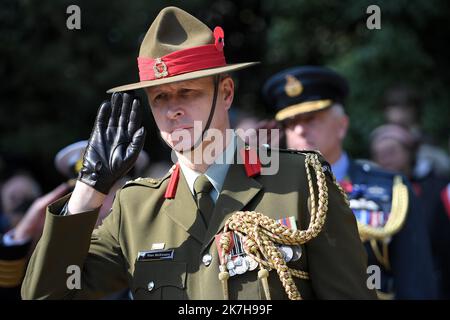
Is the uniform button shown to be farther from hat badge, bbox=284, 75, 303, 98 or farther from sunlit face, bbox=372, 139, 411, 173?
sunlit face, bbox=372, 139, 411, 173

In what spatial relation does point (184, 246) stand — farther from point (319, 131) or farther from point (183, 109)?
point (319, 131)

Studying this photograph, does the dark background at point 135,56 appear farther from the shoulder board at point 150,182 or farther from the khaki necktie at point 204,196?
the khaki necktie at point 204,196

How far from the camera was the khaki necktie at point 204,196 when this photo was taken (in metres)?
3.11

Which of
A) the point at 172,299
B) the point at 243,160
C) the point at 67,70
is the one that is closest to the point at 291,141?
the point at 243,160

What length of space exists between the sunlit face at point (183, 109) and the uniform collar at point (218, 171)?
3.7 inches

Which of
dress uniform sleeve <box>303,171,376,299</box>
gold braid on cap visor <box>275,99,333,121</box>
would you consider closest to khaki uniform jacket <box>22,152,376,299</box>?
dress uniform sleeve <box>303,171,376,299</box>

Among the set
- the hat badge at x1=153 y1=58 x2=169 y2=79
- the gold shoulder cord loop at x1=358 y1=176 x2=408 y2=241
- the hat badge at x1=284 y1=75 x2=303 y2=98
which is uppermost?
the hat badge at x1=284 y1=75 x2=303 y2=98

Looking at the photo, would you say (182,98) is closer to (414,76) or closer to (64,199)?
(64,199)

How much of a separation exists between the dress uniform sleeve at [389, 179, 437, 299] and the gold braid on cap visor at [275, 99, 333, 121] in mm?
808

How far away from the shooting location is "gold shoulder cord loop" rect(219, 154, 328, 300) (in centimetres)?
292

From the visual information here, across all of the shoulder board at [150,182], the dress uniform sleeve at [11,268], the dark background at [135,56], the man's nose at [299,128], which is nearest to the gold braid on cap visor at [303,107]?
the man's nose at [299,128]

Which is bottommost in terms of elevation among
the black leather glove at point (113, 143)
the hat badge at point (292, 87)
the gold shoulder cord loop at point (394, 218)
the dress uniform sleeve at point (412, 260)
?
the dress uniform sleeve at point (412, 260)

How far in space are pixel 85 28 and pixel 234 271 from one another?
7238 millimetres

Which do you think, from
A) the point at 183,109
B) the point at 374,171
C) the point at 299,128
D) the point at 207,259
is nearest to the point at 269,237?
the point at 207,259
